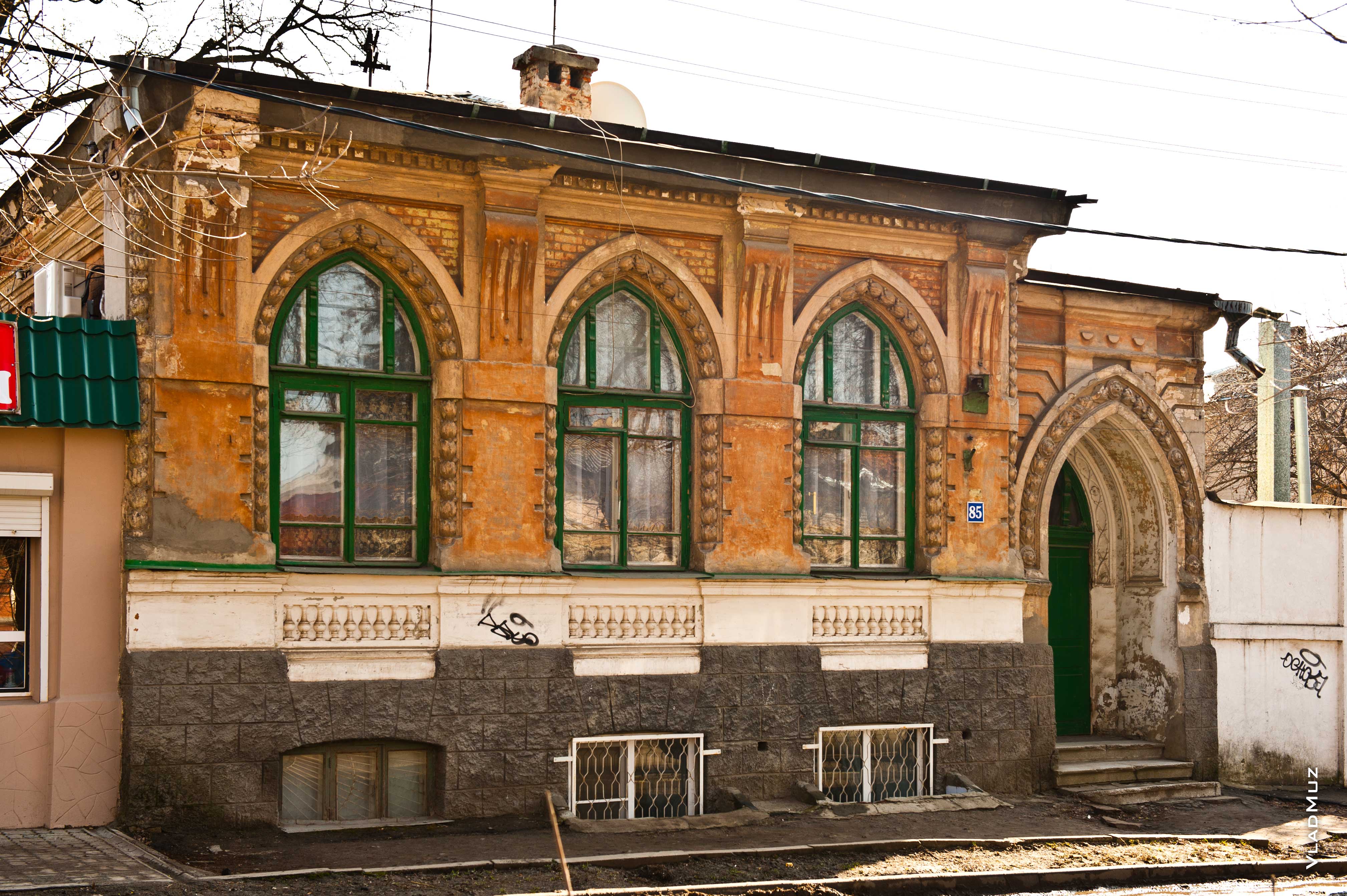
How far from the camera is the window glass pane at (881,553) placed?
15.0 meters

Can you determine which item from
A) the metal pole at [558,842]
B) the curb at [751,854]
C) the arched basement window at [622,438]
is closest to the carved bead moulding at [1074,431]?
the curb at [751,854]

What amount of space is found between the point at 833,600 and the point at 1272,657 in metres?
6.27

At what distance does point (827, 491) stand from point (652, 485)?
1994 mm

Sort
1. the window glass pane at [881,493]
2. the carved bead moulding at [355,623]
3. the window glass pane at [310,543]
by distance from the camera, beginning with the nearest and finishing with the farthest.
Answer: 1. the carved bead moulding at [355,623]
2. the window glass pane at [310,543]
3. the window glass pane at [881,493]

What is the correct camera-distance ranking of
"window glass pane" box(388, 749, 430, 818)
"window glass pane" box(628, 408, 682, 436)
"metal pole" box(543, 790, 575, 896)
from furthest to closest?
1. "window glass pane" box(628, 408, 682, 436)
2. "window glass pane" box(388, 749, 430, 818)
3. "metal pole" box(543, 790, 575, 896)

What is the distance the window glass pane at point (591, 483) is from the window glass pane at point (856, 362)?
264 centimetres

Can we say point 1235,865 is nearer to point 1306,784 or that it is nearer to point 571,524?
point 1306,784

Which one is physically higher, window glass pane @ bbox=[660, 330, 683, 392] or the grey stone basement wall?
window glass pane @ bbox=[660, 330, 683, 392]

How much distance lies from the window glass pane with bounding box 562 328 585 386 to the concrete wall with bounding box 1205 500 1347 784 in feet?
26.4

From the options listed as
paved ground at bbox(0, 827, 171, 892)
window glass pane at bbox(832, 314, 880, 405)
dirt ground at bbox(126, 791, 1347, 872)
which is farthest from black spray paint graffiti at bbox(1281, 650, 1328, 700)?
paved ground at bbox(0, 827, 171, 892)

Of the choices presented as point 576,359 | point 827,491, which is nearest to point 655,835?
point 827,491

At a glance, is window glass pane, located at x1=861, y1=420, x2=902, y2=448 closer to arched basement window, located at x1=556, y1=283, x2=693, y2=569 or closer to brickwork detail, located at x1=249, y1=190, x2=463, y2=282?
arched basement window, located at x1=556, y1=283, x2=693, y2=569

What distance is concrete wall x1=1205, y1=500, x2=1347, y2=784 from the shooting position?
1688 centimetres

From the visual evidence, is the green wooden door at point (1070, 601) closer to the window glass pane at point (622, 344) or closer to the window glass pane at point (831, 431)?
the window glass pane at point (831, 431)
